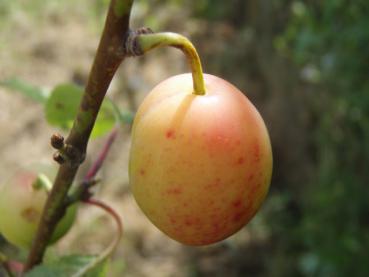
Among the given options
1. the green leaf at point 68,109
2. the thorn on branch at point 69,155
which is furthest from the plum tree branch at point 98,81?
the green leaf at point 68,109

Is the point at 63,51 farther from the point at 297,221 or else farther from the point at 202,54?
the point at 297,221

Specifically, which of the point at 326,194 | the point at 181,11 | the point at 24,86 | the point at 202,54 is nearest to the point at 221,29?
the point at 202,54

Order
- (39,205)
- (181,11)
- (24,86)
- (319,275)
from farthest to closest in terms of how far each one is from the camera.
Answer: (181,11) < (319,275) < (24,86) < (39,205)

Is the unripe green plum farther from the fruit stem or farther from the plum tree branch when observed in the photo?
the fruit stem

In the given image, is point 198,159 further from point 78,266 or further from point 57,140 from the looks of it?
point 78,266

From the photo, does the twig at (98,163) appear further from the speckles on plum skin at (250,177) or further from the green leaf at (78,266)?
the speckles on plum skin at (250,177)

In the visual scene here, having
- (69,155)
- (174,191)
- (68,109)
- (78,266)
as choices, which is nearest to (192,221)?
(174,191)
